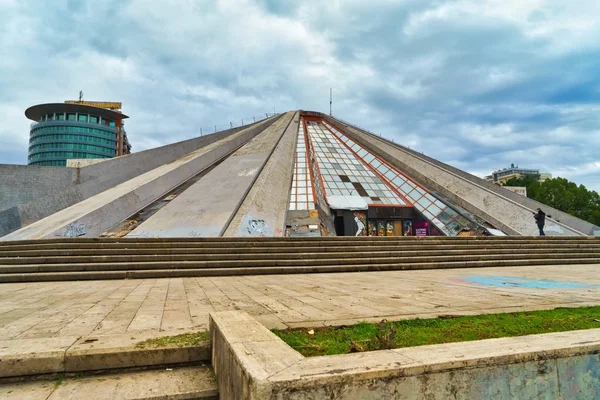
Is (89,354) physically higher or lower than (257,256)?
higher

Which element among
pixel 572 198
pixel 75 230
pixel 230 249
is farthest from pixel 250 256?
pixel 572 198

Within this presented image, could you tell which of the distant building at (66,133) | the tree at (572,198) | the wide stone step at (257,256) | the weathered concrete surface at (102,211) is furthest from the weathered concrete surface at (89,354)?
the distant building at (66,133)

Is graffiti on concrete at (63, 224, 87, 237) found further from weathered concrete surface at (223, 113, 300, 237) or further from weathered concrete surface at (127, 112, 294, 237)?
weathered concrete surface at (223, 113, 300, 237)

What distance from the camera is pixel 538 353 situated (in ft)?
5.07

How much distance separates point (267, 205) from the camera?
12836 mm

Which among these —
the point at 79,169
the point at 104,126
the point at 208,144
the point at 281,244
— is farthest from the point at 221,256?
the point at 104,126

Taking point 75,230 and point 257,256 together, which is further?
point 75,230

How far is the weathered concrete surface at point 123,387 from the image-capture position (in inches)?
71.2

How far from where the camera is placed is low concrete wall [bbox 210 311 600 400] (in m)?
1.25

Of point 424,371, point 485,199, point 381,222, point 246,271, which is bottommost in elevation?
point 246,271

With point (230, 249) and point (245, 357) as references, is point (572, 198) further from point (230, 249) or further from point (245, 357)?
point (245, 357)

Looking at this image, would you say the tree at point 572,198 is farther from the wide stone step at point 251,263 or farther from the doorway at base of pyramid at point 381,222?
the wide stone step at point 251,263

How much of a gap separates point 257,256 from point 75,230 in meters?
6.24

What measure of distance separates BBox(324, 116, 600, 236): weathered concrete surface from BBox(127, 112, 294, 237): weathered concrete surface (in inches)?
360
